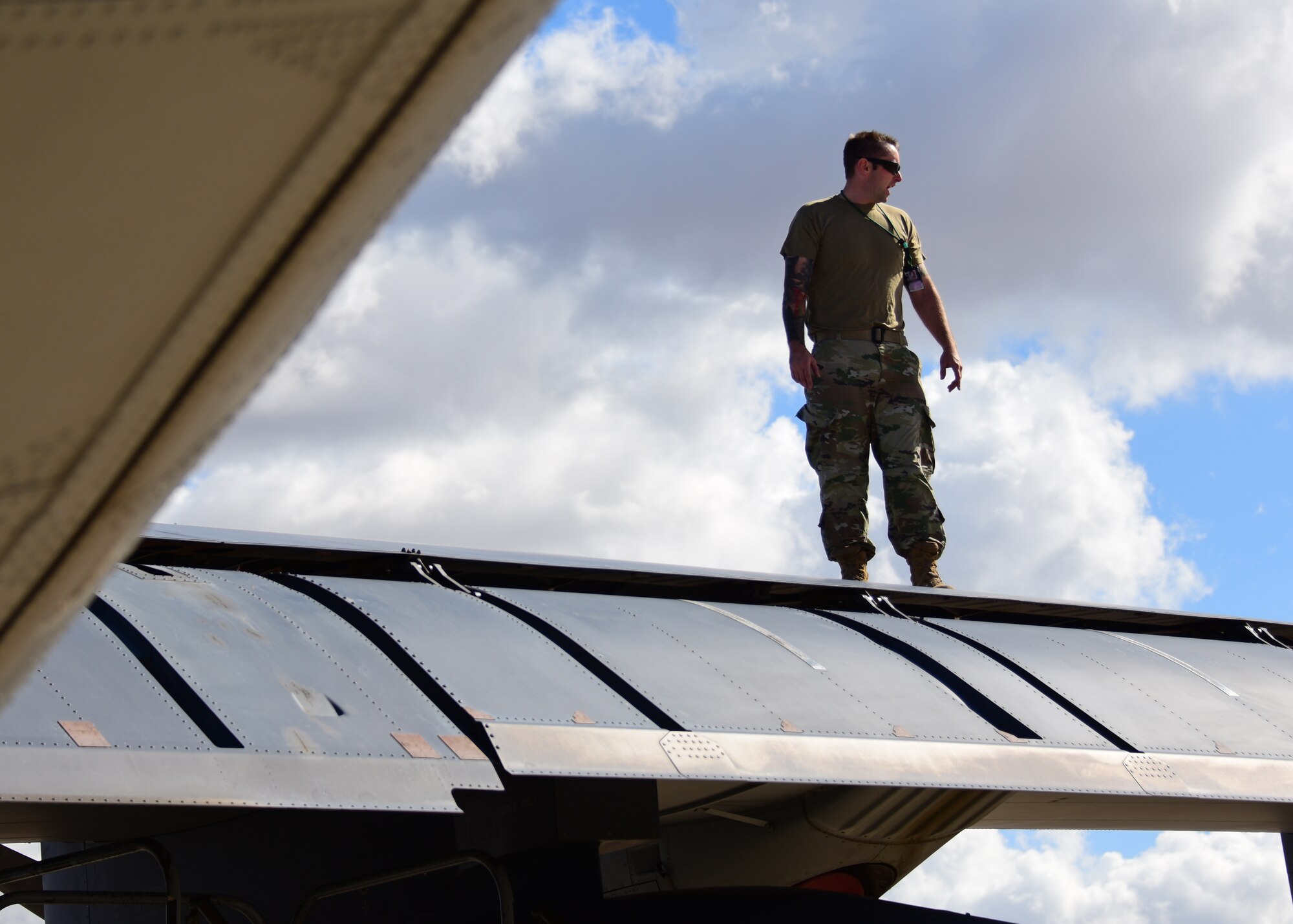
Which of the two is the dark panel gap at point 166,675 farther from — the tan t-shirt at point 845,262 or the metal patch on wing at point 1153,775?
the tan t-shirt at point 845,262

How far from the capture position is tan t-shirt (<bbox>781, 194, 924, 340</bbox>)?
8781mm

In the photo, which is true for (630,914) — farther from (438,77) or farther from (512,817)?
(438,77)

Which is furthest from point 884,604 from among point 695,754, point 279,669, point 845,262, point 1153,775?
point 279,669

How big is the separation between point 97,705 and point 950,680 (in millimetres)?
4150

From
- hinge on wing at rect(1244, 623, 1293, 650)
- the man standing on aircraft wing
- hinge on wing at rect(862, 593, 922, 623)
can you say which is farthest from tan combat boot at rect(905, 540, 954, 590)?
hinge on wing at rect(1244, 623, 1293, 650)

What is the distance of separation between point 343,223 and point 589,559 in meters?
6.37

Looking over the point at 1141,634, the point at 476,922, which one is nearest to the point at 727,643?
the point at 476,922

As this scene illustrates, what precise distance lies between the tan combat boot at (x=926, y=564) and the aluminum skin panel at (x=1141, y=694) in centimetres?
56

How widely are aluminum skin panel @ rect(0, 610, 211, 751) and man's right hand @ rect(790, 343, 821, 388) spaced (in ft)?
15.8

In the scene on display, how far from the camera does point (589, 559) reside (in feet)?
24.9

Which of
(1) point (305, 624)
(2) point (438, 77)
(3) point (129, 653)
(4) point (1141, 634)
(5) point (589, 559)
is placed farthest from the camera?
(4) point (1141, 634)

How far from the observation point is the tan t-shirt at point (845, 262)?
8781mm

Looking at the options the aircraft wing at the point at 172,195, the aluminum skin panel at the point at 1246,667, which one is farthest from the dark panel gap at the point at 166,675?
the aluminum skin panel at the point at 1246,667

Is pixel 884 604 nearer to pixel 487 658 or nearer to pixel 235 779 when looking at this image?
pixel 487 658
